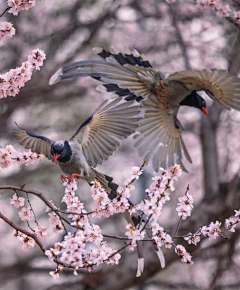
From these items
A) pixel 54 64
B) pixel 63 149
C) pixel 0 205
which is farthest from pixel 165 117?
pixel 0 205

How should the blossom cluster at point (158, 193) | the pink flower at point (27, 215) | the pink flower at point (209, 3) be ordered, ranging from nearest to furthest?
the blossom cluster at point (158, 193) < the pink flower at point (27, 215) < the pink flower at point (209, 3)

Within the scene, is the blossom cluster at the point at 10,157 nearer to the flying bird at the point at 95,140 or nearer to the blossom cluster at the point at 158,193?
the flying bird at the point at 95,140

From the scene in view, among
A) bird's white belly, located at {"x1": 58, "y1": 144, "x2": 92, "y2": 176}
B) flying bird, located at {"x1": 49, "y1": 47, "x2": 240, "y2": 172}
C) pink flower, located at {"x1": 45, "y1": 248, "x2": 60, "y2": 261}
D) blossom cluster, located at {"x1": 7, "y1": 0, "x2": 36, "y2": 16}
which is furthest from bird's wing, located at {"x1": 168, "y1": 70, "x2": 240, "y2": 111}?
pink flower, located at {"x1": 45, "y1": 248, "x2": 60, "y2": 261}

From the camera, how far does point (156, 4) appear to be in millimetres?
2889

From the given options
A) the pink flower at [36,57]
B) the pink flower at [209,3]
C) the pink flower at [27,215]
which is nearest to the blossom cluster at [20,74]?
the pink flower at [36,57]

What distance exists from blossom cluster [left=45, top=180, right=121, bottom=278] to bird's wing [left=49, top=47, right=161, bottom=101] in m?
0.42

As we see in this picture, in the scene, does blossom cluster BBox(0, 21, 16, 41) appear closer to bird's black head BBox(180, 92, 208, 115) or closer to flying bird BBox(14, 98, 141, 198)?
flying bird BBox(14, 98, 141, 198)

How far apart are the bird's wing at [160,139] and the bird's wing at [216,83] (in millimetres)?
131

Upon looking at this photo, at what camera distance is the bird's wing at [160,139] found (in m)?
1.71

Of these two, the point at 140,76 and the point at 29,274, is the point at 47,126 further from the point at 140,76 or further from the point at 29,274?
the point at 140,76

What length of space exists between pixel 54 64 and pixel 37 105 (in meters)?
0.22

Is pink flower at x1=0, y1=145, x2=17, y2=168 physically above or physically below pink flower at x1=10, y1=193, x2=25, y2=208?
above

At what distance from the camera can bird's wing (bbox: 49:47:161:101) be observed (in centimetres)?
166

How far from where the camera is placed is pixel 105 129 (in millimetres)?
1552
